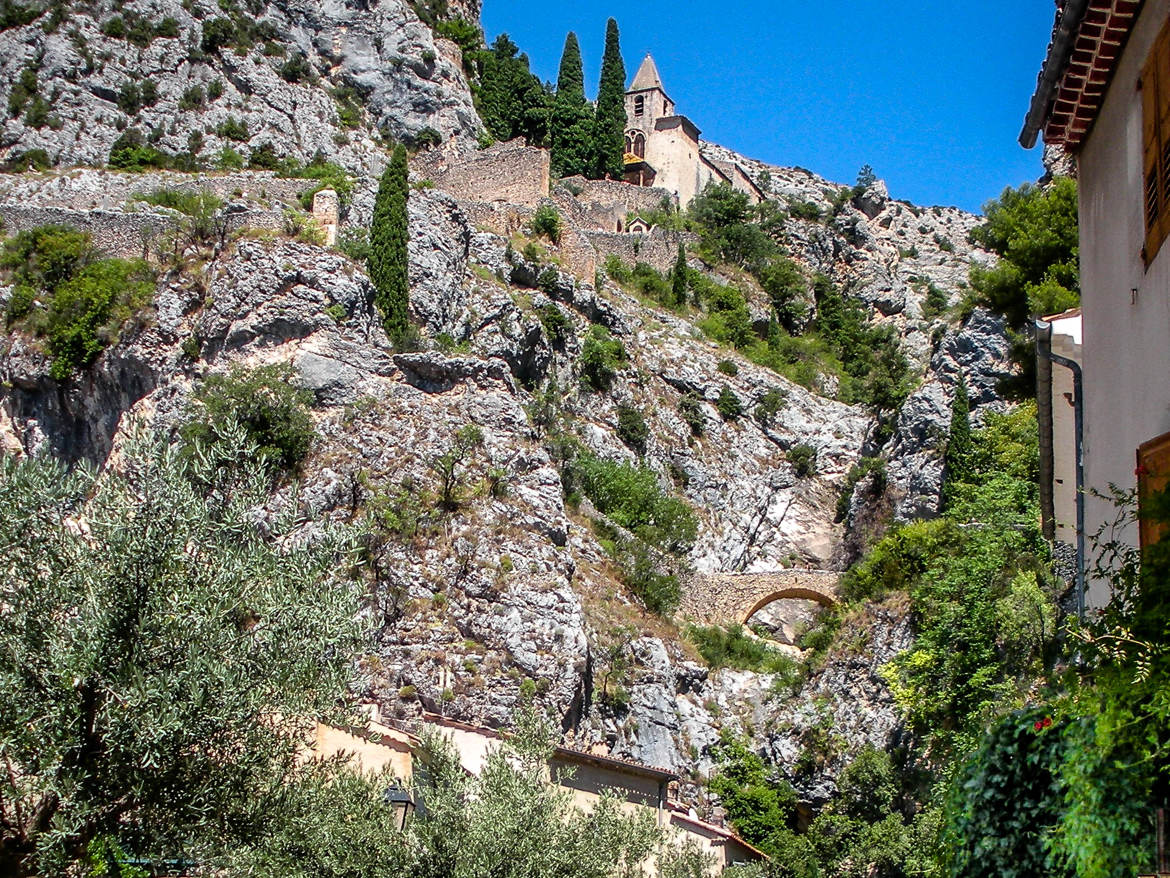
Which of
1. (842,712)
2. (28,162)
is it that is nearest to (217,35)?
(28,162)

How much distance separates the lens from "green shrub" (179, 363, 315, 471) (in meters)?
31.3

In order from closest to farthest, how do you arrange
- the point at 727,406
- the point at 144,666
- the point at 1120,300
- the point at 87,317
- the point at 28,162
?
1. the point at 1120,300
2. the point at 144,666
3. the point at 87,317
4. the point at 28,162
5. the point at 727,406

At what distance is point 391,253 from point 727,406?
16.3 m

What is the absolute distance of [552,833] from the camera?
15.8m

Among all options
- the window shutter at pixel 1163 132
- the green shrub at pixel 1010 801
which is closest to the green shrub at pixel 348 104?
the window shutter at pixel 1163 132

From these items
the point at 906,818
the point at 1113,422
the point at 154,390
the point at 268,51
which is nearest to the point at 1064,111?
the point at 1113,422

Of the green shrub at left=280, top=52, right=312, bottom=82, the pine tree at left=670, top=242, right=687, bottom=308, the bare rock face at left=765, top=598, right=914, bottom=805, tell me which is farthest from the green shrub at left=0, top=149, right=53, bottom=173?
the bare rock face at left=765, top=598, right=914, bottom=805

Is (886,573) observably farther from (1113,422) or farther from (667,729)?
(1113,422)

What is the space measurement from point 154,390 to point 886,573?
19752 millimetres

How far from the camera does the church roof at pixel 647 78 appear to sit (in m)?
76.6

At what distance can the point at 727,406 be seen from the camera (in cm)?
4919

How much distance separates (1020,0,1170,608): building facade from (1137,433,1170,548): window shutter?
0.04ft

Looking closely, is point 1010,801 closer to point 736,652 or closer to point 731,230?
point 736,652

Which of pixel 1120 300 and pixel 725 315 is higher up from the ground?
pixel 725 315
